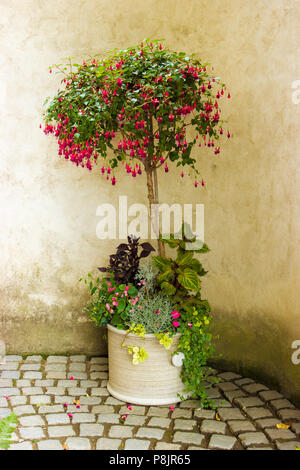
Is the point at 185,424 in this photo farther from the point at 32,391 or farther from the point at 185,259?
the point at 32,391

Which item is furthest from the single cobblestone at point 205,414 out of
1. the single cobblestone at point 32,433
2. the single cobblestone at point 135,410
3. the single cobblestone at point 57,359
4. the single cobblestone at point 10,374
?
the single cobblestone at point 10,374

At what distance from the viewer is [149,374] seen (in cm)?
361

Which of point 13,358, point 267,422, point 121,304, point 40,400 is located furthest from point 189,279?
point 13,358

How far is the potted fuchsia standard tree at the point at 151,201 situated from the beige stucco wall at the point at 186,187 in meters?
0.51

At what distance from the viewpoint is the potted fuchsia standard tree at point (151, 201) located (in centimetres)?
329

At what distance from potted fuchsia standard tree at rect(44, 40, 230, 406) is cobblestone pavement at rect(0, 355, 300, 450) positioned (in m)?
0.16

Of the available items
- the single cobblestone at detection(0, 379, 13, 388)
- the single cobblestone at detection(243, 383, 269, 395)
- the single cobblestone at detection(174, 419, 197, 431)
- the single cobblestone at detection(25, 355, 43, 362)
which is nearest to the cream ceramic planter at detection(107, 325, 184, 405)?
the single cobblestone at detection(174, 419, 197, 431)

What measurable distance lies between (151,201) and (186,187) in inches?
20.8

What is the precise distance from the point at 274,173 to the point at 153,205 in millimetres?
954

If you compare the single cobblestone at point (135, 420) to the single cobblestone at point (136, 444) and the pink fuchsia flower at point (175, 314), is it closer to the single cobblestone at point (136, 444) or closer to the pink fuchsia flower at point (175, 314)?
the single cobblestone at point (136, 444)

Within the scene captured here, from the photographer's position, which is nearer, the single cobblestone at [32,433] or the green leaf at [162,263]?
the single cobblestone at [32,433]

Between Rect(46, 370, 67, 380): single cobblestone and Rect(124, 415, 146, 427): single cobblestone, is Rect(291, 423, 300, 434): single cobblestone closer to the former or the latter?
Rect(124, 415, 146, 427): single cobblestone

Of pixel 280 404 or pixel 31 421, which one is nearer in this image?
pixel 31 421

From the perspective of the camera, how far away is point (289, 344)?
12.2ft
